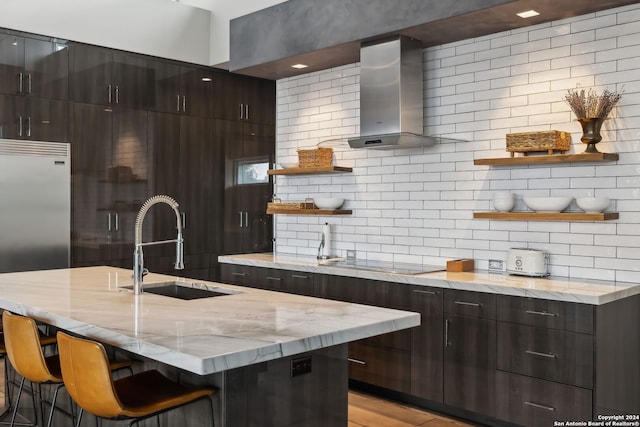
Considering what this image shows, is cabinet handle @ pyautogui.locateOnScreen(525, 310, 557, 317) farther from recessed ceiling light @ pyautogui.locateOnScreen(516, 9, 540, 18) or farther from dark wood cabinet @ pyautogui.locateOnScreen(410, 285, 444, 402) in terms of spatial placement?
recessed ceiling light @ pyautogui.locateOnScreen(516, 9, 540, 18)

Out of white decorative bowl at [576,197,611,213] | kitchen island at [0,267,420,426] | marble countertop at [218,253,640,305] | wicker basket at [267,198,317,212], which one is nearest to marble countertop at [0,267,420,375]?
kitchen island at [0,267,420,426]

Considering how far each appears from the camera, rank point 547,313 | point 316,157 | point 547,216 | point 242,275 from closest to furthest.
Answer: point 547,313 → point 547,216 → point 242,275 → point 316,157

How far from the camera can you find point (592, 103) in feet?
12.6

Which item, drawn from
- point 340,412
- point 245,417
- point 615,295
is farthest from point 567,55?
point 245,417

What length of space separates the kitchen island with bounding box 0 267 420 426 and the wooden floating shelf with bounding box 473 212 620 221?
1.62m

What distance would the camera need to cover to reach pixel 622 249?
3840 millimetres

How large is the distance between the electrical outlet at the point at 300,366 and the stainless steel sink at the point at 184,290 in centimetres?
90

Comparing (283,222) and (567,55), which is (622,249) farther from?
(283,222)

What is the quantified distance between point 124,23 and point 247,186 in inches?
87.0

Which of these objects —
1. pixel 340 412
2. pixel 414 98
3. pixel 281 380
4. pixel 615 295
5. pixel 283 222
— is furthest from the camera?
pixel 283 222

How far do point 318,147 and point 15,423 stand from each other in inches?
122

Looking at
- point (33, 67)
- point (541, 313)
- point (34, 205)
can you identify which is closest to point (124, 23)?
point (33, 67)

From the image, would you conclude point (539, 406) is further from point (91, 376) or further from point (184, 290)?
point (91, 376)

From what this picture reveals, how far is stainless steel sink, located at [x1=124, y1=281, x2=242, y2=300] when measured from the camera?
11.4 ft
